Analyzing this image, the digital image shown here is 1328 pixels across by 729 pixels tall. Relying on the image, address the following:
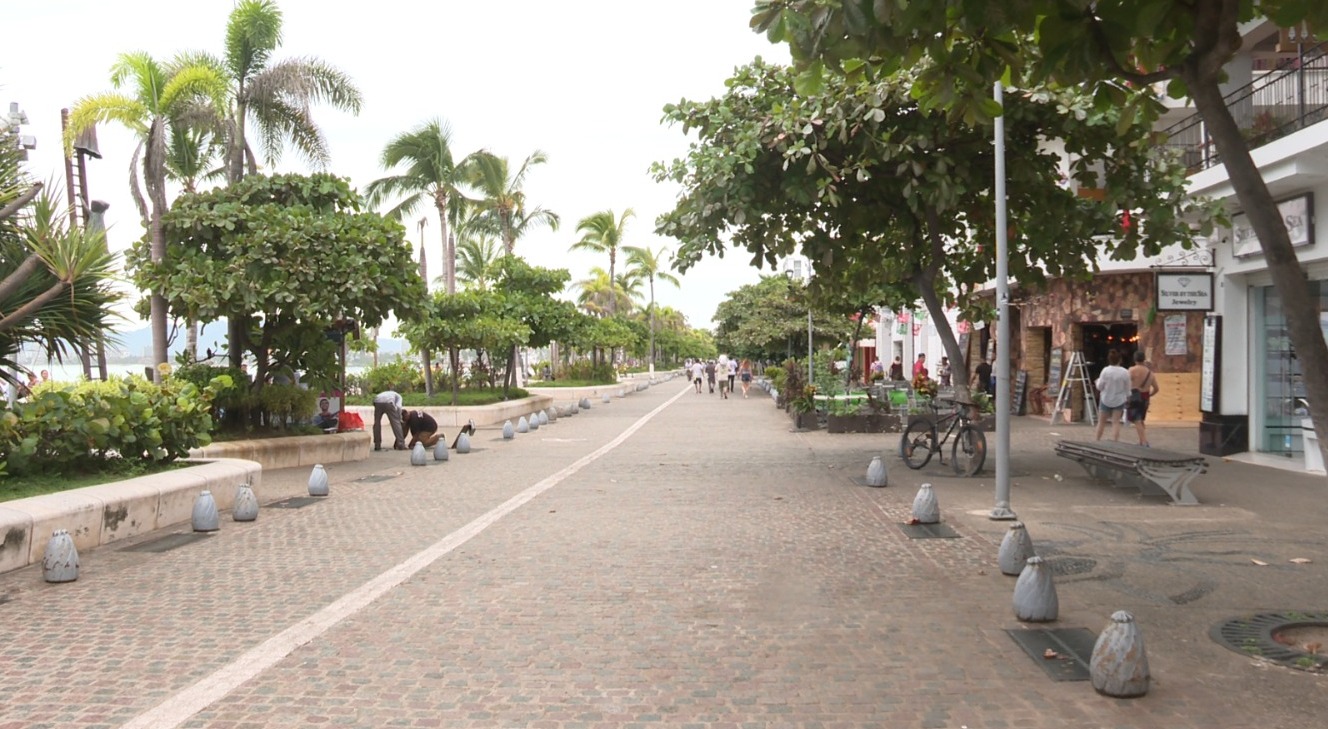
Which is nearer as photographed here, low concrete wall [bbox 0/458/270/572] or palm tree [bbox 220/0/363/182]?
low concrete wall [bbox 0/458/270/572]

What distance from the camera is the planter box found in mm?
21688

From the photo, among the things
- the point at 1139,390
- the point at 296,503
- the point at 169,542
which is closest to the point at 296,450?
the point at 296,503

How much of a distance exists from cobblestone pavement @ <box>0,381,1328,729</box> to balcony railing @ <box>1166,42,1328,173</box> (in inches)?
186

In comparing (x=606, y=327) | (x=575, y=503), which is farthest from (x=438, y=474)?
(x=606, y=327)

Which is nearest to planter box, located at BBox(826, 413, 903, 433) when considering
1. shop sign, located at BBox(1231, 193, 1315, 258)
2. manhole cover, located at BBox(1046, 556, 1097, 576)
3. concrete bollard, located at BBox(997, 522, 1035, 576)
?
shop sign, located at BBox(1231, 193, 1315, 258)

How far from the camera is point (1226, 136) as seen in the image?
5242mm

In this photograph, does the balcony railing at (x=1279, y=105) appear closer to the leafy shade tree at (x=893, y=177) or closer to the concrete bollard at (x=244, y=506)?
the leafy shade tree at (x=893, y=177)

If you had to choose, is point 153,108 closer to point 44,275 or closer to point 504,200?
point 44,275

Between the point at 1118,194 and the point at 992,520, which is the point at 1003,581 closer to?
the point at 992,520

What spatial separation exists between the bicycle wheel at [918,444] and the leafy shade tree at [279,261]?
7965mm

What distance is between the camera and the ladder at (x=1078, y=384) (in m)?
22.7

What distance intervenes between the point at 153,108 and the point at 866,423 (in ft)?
49.0

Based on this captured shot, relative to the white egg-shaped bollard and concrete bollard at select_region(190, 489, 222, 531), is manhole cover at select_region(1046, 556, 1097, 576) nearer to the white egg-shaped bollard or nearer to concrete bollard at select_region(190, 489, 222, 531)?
concrete bollard at select_region(190, 489, 222, 531)

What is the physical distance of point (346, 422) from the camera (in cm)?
1967
